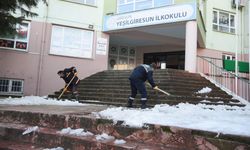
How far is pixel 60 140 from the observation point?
4.99 meters

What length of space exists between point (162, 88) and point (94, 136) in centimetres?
785

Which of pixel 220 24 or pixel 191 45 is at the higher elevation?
pixel 220 24

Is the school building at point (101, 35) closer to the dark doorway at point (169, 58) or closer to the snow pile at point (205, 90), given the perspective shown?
the dark doorway at point (169, 58)

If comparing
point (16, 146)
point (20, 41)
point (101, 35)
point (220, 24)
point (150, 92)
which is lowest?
point (16, 146)

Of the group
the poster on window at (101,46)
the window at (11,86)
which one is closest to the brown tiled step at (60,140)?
the window at (11,86)

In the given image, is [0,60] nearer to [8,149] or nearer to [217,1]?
[8,149]

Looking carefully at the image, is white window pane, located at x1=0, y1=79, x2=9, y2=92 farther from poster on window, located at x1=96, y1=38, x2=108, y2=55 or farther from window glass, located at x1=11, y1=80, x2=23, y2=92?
poster on window, located at x1=96, y1=38, x2=108, y2=55

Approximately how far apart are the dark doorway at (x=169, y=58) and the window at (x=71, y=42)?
240 inches

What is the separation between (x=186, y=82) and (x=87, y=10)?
8119 millimetres

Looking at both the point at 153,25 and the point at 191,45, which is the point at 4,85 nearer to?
the point at 153,25

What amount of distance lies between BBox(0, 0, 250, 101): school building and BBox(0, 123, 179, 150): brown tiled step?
979cm

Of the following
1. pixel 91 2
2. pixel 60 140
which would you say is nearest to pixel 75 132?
pixel 60 140

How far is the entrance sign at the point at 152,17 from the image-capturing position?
51.5 feet

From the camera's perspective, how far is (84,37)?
18016 millimetres
